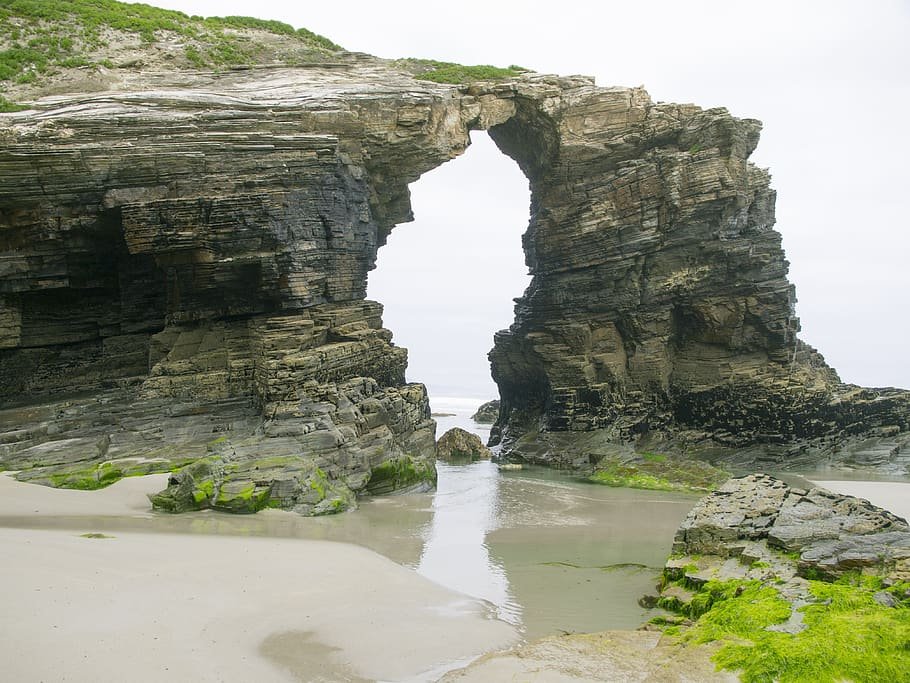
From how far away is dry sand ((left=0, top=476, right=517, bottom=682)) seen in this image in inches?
321

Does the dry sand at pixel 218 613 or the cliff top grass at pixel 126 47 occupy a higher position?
→ the cliff top grass at pixel 126 47

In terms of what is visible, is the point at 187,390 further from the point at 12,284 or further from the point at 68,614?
the point at 68,614

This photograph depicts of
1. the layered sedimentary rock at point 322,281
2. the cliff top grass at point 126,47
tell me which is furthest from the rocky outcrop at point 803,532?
the cliff top grass at point 126,47

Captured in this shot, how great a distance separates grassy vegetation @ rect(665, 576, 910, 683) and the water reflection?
3089 mm

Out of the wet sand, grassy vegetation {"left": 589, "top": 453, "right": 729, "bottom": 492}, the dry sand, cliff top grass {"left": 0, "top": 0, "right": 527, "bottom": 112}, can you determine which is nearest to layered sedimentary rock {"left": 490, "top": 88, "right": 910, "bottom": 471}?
grassy vegetation {"left": 589, "top": 453, "right": 729, "bottom": 492}

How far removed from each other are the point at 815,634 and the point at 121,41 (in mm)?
32115

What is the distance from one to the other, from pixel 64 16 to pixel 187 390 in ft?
61.1

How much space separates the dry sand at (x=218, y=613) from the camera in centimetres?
815

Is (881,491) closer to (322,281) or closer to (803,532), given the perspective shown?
(803,532)

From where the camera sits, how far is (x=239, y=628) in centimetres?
955

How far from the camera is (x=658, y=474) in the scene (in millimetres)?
29328

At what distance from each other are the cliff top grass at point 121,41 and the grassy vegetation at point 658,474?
2195 centimetres

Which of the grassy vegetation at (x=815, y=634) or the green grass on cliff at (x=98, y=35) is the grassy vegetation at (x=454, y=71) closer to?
the green grass on cliff at (x=98, y=35)

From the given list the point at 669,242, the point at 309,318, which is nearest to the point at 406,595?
the point at 309,318
